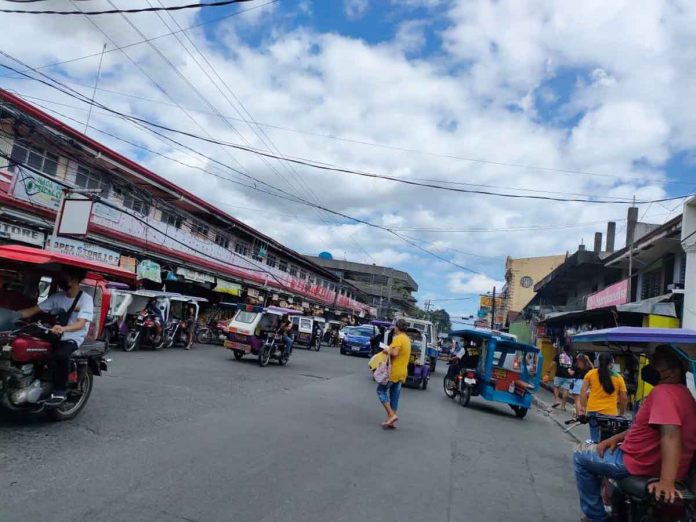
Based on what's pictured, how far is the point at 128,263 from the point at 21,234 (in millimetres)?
4151

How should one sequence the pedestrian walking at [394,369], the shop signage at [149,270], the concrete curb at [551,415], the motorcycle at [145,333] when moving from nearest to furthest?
the pedestrian walking at [394,369] < the concrete curb at [551,415] < the motorcycle at [145,333] < the shop signage at [149,270]

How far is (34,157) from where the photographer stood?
51.2 ft

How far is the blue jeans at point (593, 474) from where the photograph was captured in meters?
3.95

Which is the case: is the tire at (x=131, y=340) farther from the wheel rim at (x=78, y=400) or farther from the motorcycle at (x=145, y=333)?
the wheel rim at (x=78, y=400)

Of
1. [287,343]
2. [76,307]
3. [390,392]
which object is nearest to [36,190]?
[287,343]

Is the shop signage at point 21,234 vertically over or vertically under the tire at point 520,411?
over

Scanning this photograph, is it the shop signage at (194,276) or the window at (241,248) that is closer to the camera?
the shop signage at (194,276)

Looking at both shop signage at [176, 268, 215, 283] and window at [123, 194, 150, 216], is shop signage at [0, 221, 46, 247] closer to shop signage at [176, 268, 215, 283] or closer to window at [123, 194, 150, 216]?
window at [123, 194, 150, 216]

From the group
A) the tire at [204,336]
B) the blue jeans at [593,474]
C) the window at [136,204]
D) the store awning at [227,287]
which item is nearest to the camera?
the blue jeans at [593,474]

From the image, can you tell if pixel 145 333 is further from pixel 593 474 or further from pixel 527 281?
pixel 527 281

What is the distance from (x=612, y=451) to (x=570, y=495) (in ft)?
7.98

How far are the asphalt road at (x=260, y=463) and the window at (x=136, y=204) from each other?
11225 mm

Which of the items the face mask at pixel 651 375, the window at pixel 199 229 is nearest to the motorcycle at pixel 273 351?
the window at pixel 199 229

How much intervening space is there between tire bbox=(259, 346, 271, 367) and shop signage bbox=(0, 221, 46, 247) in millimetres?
6943
